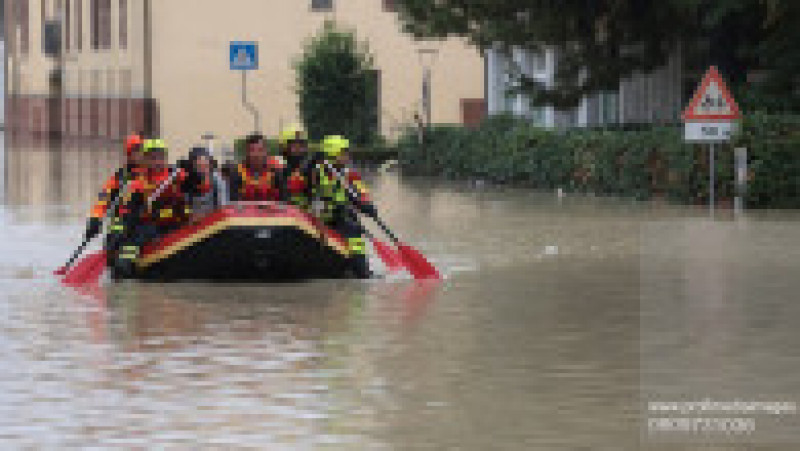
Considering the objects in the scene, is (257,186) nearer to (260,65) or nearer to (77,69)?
(260,65)

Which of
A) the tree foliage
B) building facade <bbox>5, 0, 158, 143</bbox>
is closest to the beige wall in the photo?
building facade <bbox>5, 0, 158, 143</bbox>

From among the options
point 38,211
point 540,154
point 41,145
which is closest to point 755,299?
point 38,211

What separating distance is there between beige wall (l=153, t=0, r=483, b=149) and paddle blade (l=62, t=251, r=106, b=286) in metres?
45.2

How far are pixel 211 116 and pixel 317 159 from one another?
4592 centimetres

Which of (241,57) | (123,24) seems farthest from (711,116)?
(123,24)

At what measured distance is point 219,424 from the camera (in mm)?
12367

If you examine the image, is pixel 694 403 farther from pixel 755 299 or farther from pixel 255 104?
pixel 255 104

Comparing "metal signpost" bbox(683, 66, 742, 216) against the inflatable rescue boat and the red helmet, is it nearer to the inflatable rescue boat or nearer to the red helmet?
the inflatable rescue boat

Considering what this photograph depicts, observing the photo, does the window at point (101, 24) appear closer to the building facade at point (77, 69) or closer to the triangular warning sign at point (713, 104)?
the building facade at point (77, 69)

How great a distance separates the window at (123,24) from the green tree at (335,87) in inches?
553

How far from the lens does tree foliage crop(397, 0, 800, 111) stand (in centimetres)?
3659

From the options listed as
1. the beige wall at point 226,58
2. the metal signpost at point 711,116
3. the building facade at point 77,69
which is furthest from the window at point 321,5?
the metal signpost at point 711,116

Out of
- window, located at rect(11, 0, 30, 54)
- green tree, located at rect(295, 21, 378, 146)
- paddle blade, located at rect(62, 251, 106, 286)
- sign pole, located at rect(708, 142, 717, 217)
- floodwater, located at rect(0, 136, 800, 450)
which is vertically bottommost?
floodwater, located at rect(0, 136, 800, 450)

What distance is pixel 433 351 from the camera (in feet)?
53.1
